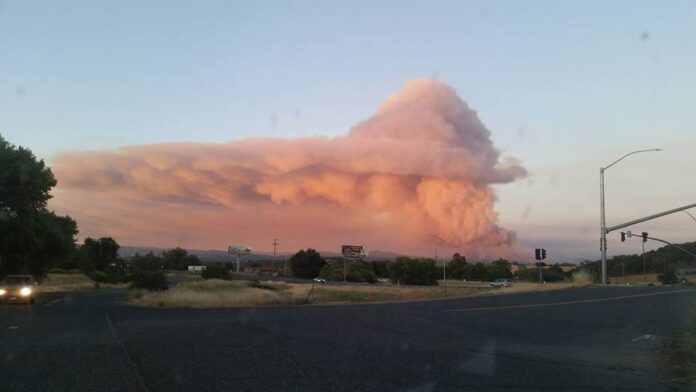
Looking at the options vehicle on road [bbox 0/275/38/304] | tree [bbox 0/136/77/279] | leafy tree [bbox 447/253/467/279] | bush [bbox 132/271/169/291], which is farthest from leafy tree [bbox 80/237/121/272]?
vehicle on road [bbox 0/275/38/304]

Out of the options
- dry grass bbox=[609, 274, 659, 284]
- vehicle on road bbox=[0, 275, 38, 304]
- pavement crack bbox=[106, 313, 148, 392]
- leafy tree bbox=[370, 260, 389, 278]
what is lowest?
pavement crack bbox=[106, 313, 148, 392]

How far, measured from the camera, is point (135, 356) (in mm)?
13359

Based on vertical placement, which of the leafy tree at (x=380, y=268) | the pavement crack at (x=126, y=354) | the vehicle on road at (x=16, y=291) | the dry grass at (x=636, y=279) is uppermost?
the leafy tree at (x=380, y=268)

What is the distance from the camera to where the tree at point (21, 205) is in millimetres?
42312

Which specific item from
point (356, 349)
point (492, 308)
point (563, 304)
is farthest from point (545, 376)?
point (563, 304)

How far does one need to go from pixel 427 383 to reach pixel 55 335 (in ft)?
38.9

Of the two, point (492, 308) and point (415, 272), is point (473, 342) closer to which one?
point (492, 308)

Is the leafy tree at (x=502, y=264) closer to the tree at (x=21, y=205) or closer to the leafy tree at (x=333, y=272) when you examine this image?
the leafy tree at (x=333, y=272)

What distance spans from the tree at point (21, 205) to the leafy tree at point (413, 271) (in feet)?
256

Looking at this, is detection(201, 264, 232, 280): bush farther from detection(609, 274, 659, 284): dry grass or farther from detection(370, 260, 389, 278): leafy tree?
detection(370, 260, 389, 278): leafy tree

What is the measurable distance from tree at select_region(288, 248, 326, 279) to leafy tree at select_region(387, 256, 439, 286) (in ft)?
105

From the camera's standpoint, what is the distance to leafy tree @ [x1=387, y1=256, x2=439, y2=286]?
4788 inches

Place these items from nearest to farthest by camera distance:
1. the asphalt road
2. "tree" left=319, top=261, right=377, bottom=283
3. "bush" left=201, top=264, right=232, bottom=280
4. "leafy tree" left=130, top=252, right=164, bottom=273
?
the asphalt road, "leafy tree" left=130, top=252, right=164, bottom=273, "bush" left=201, top=264, right=232, bottom=280, "tree" left=319, top=261, right=377, bottom=283

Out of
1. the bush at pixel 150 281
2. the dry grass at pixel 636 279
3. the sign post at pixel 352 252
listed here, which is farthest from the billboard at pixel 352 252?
the bush at pixel 150 281
